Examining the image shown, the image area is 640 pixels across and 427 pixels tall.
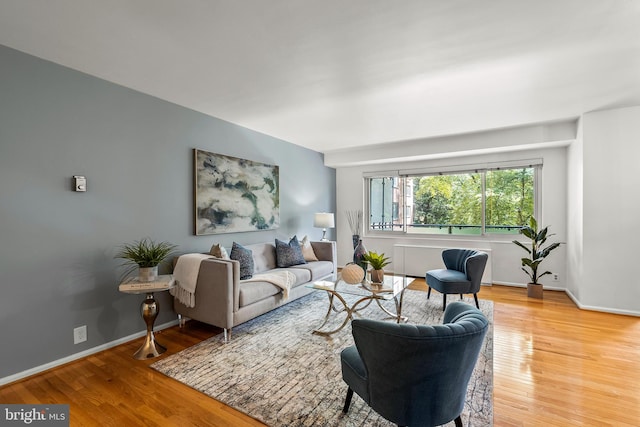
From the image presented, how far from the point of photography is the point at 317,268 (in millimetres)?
4367

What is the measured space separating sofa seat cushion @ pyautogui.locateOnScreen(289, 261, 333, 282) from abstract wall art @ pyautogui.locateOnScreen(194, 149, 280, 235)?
2.92ft

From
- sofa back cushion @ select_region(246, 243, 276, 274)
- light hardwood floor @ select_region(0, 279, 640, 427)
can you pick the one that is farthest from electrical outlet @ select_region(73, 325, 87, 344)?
sofa back cushion @ select_region(246, 243, 276, 274)

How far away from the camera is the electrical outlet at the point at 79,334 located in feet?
8.54

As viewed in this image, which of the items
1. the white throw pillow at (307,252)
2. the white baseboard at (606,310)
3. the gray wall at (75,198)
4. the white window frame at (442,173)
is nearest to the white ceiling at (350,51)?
the gray wall at (75,198)

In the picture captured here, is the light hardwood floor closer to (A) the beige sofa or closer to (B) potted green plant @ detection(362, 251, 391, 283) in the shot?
(A) the beige sofa

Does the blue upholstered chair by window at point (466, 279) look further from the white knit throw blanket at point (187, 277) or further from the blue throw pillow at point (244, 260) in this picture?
the white knit throw blanket at point (187, 277)

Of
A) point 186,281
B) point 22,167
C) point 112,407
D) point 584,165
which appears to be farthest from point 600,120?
point 22,167

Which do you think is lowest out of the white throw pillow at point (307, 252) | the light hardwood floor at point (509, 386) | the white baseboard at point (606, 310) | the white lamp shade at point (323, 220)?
the light hardwood floor at point (509, 386)

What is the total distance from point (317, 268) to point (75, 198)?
294 cm

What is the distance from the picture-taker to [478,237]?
5.38 meters

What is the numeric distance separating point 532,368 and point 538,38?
102 inches

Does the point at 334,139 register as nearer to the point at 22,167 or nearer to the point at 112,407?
the point at 22,167

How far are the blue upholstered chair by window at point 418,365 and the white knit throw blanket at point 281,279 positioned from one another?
210cm

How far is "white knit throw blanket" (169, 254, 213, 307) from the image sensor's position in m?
3.04
